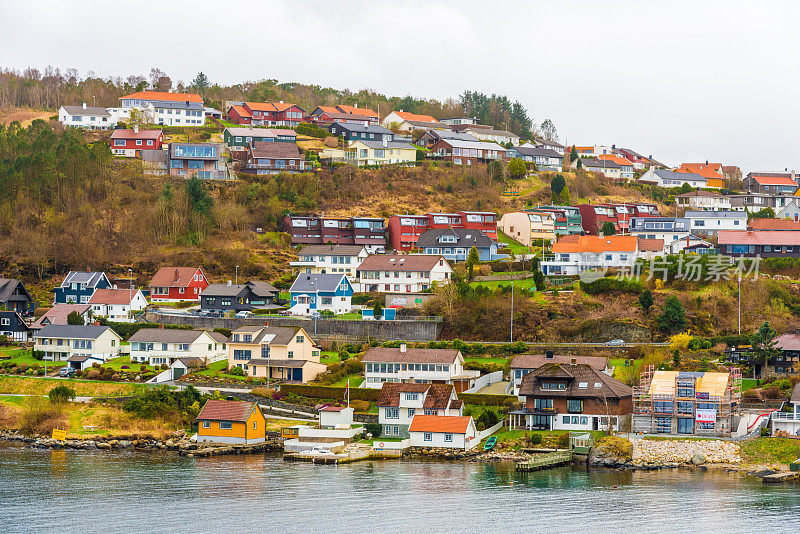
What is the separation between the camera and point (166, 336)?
68.4 meters

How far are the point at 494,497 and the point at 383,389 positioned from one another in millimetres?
14645

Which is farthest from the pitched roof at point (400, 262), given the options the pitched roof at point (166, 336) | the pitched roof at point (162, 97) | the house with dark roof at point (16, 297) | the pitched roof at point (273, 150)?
the pitched roof at point (162, 97)

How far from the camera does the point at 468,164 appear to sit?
108m

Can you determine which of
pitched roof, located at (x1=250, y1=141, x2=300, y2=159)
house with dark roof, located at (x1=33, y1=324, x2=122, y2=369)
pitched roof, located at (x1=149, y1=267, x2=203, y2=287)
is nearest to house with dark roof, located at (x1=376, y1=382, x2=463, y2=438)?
house with dark roof, located at (x1=33, y1=324, x2=122, y2=369)

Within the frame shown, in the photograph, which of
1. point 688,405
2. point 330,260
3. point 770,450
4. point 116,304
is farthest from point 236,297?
point 770,450

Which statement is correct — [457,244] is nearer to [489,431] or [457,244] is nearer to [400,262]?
[400,262]

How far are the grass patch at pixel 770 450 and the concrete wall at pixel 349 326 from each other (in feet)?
87.4

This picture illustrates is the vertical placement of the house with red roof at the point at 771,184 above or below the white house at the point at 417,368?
above

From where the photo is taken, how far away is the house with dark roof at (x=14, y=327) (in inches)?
3031

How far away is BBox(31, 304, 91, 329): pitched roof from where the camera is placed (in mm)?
75250

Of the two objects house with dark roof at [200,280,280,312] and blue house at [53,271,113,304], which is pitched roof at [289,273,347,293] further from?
blue house at [53,271,113,304]

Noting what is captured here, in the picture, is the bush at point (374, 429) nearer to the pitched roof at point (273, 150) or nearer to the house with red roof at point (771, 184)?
the pitched roof at point (273, 150)

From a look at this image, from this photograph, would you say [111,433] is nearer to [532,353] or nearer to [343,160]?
[532,353]

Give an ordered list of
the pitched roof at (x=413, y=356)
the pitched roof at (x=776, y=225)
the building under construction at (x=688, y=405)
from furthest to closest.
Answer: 1. the pitched roof at (x=776, y=225)
2. the pitched roof at (x=413, y=356)
3. the building under construction at (x=688, y=405)
